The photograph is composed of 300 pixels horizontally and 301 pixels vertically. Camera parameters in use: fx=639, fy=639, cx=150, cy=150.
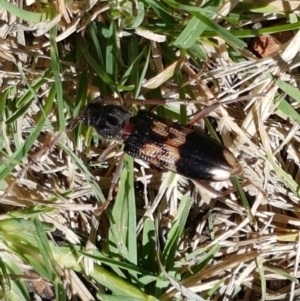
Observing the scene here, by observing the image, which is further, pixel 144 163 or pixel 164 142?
pixel 144 163

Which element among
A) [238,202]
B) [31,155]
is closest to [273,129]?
[238,202]

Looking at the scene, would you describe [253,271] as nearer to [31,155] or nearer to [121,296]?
[121,296]

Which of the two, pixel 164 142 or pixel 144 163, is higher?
pixel 164 142
